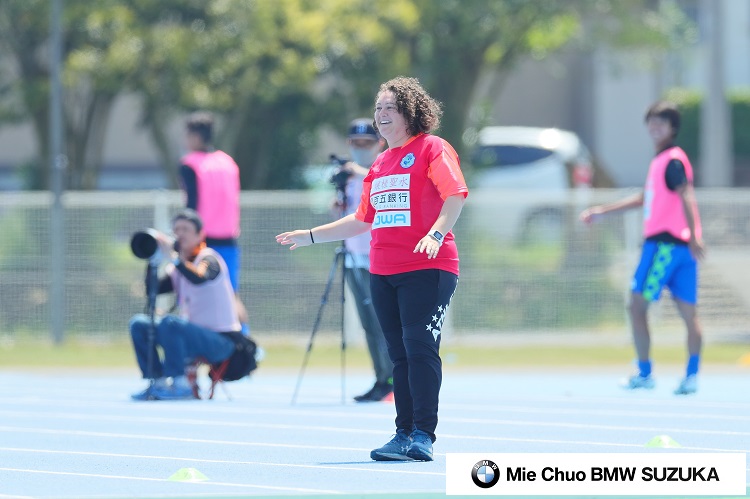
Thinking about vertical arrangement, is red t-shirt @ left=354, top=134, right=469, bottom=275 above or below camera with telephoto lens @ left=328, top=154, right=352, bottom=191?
below

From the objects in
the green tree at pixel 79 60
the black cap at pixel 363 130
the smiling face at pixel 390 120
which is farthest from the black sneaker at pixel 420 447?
the green tree at pixel 79 60

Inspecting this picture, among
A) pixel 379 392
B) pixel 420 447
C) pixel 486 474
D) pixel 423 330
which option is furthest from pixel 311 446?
pixel 379 392

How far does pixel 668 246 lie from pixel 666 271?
0.19m

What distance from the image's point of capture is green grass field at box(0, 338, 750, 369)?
15953 mm

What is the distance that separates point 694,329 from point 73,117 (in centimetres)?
1376

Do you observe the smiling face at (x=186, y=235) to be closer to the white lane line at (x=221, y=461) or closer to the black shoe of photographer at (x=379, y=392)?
the black shoe of photographer at (x=379, y=392)

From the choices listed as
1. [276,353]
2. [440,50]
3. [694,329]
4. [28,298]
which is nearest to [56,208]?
[28,298]

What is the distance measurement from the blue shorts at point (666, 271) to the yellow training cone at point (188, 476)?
543 cm

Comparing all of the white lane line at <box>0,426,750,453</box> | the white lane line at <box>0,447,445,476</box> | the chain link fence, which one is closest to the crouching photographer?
the white lane line at <box>0,426,750,453</box>

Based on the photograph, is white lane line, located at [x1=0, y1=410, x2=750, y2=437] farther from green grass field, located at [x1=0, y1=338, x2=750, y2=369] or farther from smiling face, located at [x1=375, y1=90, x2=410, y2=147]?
green grass field, located at [x1=0, y1=338, x2=750, y2=369]

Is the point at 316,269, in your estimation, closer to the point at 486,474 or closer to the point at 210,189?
the point at 210,189

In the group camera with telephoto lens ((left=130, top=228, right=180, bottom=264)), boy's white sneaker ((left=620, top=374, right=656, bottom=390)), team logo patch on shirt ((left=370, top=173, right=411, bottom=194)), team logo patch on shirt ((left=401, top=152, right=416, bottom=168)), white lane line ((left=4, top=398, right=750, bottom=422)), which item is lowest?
white lane line ((left=4, top=398, right=750, bottom=422))

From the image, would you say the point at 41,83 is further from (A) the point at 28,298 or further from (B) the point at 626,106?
(B) the point at 626,106

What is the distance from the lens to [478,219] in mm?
18562
